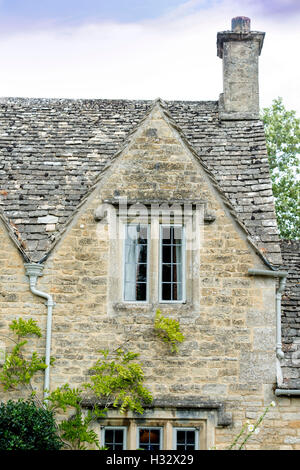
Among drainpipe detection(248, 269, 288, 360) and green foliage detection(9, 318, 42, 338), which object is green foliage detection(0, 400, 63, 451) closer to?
green foliage detection(9, 318, 42, 338)

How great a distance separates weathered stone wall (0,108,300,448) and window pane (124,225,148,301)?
216mm

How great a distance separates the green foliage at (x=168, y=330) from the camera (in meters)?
12.3

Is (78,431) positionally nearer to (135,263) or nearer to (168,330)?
(168,330)

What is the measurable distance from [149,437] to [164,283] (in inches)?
111

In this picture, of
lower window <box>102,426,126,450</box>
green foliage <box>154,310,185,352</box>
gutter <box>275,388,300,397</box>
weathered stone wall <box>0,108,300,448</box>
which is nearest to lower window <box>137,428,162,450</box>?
lower window <box>102,426,126,450</box>

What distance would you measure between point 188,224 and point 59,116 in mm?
5326

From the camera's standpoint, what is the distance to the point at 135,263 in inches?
513

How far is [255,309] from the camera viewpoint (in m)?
12.6

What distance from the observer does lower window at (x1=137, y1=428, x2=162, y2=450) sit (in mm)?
12195

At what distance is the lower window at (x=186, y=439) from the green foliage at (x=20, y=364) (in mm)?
2676

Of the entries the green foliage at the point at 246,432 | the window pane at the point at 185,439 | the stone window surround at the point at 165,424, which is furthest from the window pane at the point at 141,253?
the green foliage at the point at 246,432

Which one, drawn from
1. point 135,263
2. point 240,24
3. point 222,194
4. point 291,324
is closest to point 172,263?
point 135,263

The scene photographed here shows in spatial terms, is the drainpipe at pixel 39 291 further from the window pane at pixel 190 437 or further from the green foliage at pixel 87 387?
the window pane at pixel 190 437

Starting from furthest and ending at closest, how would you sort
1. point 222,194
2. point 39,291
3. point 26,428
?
point 222,194 → point 39,291 → point 26,428
